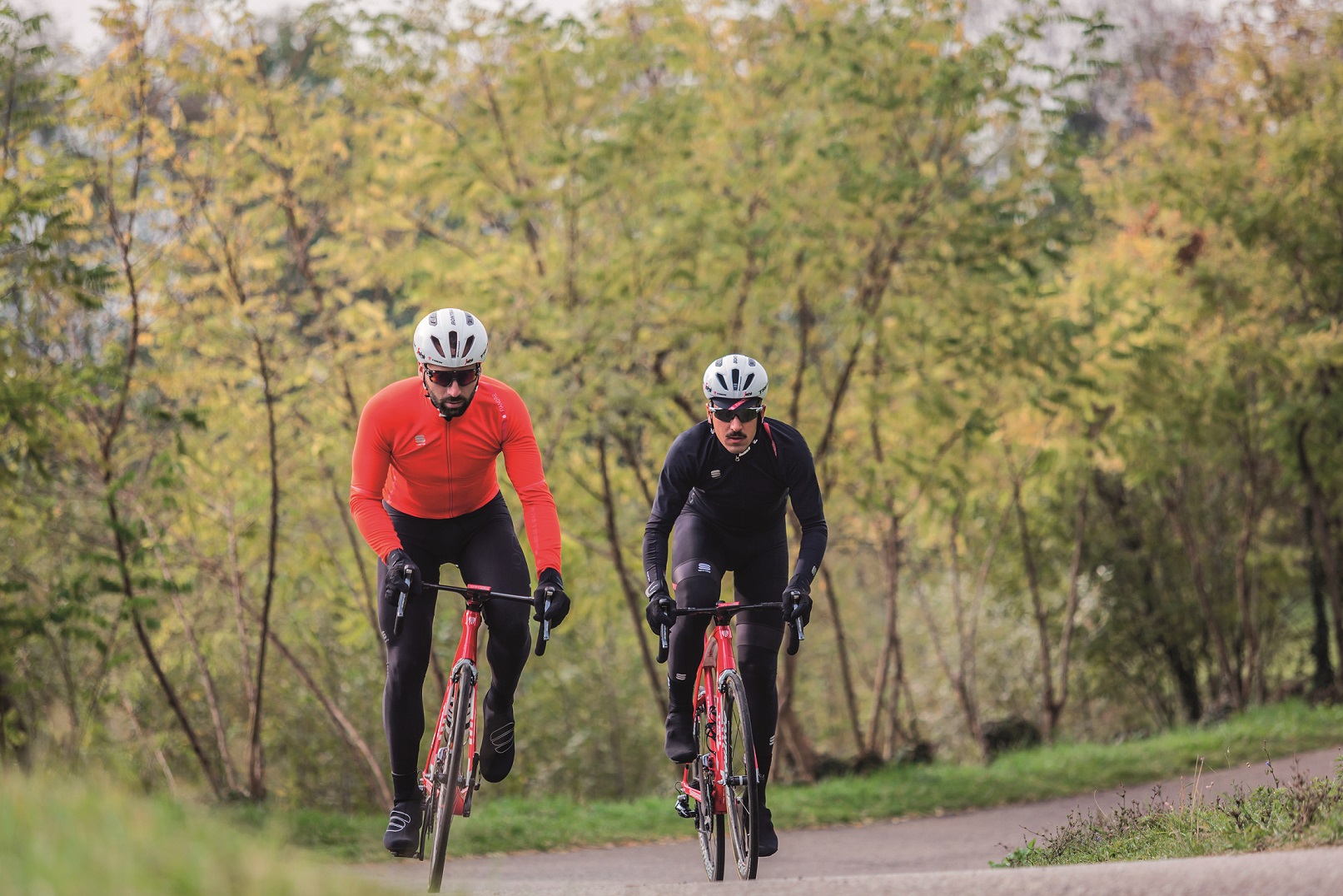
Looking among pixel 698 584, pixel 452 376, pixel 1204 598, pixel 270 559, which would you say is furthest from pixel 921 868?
pixel 1204 598

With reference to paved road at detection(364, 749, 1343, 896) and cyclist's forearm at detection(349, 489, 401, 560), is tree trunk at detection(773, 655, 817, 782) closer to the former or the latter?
paved road at detection(364, 749, 1343, 896)

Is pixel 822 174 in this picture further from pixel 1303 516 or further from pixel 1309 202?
pixel 1303 516

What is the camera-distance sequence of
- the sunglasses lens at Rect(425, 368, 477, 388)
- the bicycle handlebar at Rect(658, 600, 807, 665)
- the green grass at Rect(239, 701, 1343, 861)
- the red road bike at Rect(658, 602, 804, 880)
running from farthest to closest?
the green grass at Rect(239, 701, 1343, 861), the bicycle handlebar at Rect(658, 600, 807, 665), the red road bike at Rect(658, 602, 804, 880), the sunglasses lens at Rect(425, 368, 477, 388)

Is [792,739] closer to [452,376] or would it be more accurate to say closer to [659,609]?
[659,609]

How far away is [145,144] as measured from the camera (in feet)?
34.8

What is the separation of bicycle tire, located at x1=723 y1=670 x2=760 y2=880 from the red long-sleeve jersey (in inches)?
42.0

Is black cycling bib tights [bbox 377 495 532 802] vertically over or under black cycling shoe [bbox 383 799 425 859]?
over

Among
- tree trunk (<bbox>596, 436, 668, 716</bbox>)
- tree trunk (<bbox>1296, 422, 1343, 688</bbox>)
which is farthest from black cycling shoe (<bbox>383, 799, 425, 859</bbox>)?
tree trunk (<bbox>1296, 422, 1343, 688</bbox>)

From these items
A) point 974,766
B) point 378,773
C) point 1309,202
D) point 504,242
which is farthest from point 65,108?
point 1309,202

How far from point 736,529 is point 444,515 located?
58.9 inches

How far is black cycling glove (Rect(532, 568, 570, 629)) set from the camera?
5793 mm

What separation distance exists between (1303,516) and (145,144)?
14.7 meters

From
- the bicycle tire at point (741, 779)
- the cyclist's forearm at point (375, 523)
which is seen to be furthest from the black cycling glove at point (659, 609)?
the cyclist's forearm at point (375, 523)

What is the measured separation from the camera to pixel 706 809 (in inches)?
259
